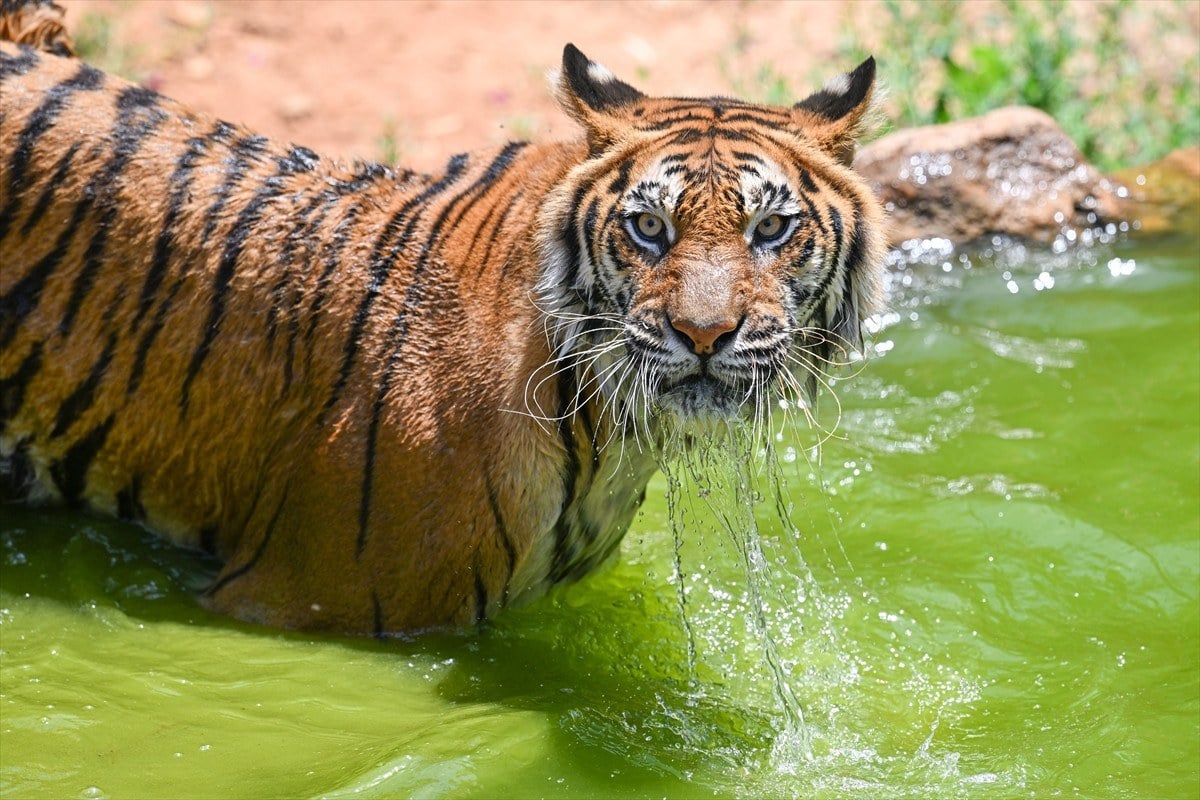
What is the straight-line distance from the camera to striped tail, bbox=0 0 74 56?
4.14m

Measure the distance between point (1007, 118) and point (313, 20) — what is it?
12.1ft

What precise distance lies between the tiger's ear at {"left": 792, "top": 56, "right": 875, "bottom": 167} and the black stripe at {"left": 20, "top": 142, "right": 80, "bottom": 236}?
1.78 metres

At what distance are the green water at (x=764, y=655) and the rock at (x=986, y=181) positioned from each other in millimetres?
1269

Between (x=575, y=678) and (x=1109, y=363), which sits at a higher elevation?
(x=1109, y=363)

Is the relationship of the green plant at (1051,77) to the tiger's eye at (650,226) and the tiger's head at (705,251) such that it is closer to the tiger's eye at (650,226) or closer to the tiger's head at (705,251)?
the tiger's head at (705,251)

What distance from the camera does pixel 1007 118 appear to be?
6059 millimetres

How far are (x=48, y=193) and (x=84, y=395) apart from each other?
1.65ft

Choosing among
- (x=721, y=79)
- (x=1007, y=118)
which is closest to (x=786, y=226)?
(x=1007, y=118)

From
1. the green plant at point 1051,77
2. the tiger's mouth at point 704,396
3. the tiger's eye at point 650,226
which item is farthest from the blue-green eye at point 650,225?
the green plant at point 1051,77

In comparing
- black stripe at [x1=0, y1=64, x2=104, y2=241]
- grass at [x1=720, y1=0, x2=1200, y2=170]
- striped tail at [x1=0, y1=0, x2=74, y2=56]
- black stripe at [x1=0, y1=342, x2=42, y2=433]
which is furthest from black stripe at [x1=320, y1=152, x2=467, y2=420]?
grass at [x1=720, y1=0, x2=1200, y2=170]

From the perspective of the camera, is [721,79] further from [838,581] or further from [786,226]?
[786,226]

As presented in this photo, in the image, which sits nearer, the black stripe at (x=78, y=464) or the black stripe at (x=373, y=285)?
the black stripe at (x=373, y=285)

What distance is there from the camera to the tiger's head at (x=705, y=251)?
2.98 m

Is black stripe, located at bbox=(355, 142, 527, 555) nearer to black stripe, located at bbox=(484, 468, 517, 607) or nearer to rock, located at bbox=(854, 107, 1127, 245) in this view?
black stripe, located at bbox=(484, 468, 517, 607)
